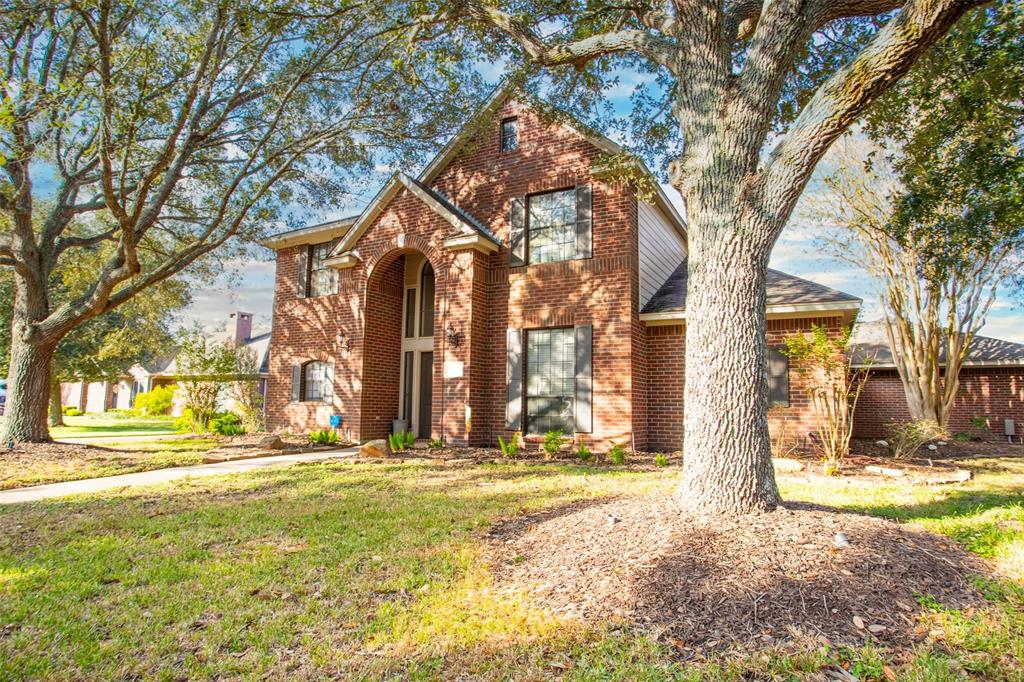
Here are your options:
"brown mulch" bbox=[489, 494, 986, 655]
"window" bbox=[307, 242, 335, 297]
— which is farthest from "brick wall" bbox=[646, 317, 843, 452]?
"window" bbox=[307, 242, 335, 297]

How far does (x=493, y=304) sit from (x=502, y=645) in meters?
9.67

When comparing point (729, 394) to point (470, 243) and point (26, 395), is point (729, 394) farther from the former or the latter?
point (26, 395)

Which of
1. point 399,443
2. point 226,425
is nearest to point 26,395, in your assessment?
point 226,425

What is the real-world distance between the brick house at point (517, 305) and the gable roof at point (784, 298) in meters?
0.04

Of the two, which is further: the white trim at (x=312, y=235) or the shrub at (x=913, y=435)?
the white trim at (x=312, y=235)

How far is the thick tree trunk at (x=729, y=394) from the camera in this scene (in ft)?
14.1

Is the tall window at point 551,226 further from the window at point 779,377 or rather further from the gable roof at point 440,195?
the window at point 779,377

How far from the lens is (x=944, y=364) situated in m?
15.7

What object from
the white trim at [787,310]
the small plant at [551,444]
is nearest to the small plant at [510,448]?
the small plant at [551,444]

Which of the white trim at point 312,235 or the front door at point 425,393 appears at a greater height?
the white trim at point 312,235

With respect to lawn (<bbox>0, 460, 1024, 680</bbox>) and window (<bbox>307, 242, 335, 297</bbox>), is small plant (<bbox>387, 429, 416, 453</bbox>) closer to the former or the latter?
lawn (<bbox>0, 460, 1024, 680</bbox>)

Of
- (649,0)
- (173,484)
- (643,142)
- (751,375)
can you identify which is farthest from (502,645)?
(643,142)

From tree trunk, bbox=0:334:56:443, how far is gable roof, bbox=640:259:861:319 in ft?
39.3

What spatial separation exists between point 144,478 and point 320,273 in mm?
7884
